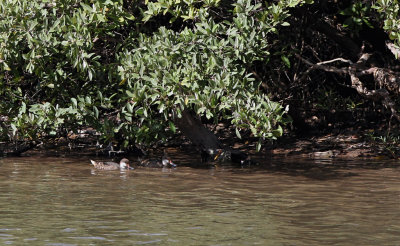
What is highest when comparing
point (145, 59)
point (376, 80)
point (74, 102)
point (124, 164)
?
point (145, 59)

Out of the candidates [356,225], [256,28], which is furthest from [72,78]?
[356,225]

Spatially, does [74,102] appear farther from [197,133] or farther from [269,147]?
[269,147]

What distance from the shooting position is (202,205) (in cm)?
971

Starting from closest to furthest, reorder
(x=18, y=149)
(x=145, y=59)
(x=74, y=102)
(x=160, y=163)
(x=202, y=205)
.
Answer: (x=202, y=205) < (x=145, y=59) < (x=74, y=102) < (x=160, y=163) < (x=18, y=149)

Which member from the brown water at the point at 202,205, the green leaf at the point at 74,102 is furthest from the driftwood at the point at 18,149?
the green leaf at the point at 74,102

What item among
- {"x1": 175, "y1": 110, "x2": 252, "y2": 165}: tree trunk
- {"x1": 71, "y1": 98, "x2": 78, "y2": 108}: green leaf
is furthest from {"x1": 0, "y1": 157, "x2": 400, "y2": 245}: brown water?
{"x1": 71, "y1": 98, "x2": 78, "y2": 108}: green leaf

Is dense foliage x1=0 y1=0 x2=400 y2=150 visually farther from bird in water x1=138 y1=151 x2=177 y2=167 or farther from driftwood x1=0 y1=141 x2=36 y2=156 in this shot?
driftwood x1=0 y1=141 x2=36 y2=156

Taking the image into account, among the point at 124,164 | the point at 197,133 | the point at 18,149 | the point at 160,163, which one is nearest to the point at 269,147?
the point at 197,133

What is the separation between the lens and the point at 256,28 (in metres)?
12.2

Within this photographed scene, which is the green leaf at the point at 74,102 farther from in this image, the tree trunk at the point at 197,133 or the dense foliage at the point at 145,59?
the tree trunk at the point at 197,133

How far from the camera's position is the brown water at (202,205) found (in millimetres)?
→ 7707

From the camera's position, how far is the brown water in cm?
771

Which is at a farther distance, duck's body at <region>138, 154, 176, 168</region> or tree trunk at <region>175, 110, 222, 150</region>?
tree trunk at <region>175, 110, 222, 150</region>

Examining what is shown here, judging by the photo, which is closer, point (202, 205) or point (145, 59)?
point (202, 205)
